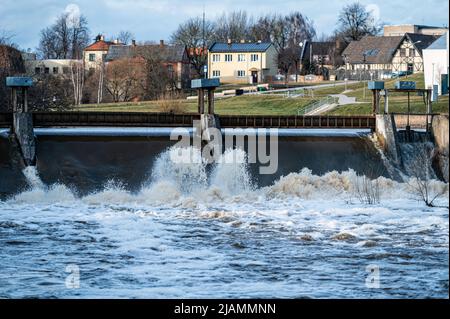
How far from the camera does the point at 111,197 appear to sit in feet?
100

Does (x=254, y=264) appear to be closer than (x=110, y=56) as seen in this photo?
Yes

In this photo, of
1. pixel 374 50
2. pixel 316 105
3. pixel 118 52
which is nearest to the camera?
pixel 316 105

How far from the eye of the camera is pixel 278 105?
62.0 metres

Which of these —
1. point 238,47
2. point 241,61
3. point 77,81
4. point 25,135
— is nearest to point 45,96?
point 25,135

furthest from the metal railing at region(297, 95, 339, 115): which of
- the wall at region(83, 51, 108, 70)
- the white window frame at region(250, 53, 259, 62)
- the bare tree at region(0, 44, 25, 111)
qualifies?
the white window frame at region(250, 53, 259, 62)

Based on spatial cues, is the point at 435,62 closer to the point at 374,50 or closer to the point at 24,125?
the point at 374,50

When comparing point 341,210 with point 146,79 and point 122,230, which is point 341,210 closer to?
point 122,230

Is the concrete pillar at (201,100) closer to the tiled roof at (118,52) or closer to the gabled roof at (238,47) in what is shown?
the tiled roof at (118,52)

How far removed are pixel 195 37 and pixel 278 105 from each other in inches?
1381

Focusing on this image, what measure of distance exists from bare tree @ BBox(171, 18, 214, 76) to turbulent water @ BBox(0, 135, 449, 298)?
59.9 m

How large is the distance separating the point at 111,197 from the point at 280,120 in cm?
883

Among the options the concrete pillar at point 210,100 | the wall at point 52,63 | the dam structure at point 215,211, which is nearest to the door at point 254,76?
the wall at point 52,63

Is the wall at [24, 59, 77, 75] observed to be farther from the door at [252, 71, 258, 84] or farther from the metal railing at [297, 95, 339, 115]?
the metal railing at [297, 95, 339, 115]
